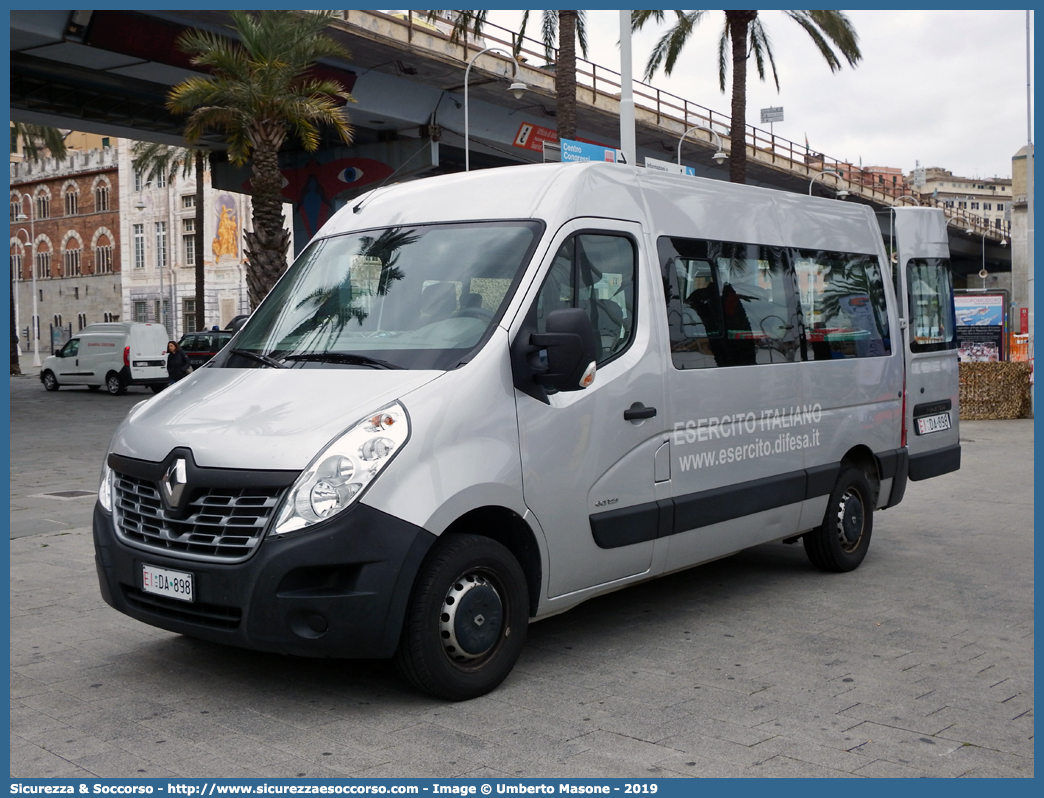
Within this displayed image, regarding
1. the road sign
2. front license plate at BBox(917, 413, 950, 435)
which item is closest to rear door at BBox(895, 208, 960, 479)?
front license plate at BBox(917, 413, 950, 435)

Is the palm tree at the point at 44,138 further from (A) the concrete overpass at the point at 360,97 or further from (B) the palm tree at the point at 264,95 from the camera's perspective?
(B) the palm tree at the point at 264,95

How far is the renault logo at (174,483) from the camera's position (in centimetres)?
466

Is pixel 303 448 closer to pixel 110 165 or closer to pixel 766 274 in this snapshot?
pixel 766 274

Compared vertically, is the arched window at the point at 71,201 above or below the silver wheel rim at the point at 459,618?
above

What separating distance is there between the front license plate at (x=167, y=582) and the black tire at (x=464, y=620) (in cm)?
89

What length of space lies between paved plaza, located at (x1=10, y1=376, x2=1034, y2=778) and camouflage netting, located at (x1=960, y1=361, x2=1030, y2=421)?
45.4ft

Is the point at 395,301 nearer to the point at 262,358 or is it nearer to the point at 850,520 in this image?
the point at 262,358

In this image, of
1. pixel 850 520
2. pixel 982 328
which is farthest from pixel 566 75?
pixel 850 520

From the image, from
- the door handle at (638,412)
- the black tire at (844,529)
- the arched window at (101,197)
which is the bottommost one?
the black tire at (844,529)

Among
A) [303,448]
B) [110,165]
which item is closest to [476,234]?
[303,448]

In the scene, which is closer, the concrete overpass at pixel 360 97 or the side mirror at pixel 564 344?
the side mirror at pixel 564 344

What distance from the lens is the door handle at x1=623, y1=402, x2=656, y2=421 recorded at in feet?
18.5

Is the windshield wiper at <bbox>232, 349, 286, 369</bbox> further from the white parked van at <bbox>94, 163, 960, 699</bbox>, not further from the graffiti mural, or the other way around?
the graffiti mural

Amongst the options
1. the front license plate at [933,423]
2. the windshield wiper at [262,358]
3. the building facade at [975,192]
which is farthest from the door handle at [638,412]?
the building facade at [975,192]
